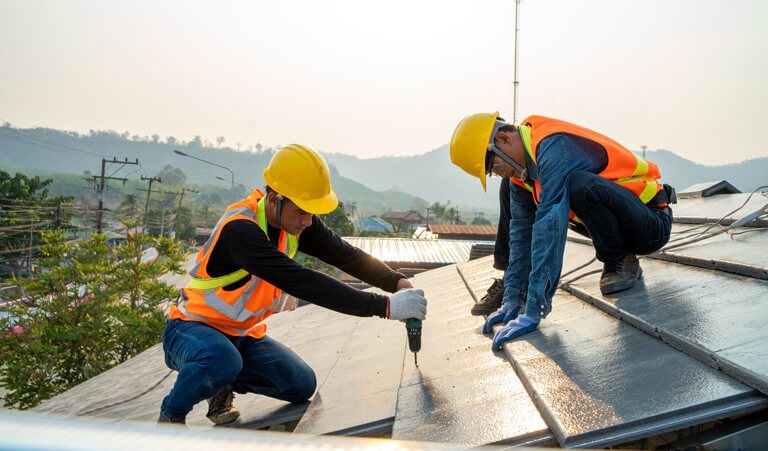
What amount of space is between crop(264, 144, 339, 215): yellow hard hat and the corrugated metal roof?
1065 cm

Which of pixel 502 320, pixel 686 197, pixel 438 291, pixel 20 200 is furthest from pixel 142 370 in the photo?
pixel 20 200

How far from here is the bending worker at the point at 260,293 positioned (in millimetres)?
2494

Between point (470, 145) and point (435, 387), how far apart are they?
1.48 m

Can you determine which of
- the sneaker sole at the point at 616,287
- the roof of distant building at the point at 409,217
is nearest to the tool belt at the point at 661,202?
the sneaker sole at the point at 616,287

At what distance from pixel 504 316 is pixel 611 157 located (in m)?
1.17

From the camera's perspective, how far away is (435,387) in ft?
7.40

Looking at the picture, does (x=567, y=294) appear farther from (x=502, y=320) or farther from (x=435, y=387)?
(x=435, y=387)

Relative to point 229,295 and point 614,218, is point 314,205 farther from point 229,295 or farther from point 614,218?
point 614,218

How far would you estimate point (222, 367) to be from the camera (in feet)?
8.46

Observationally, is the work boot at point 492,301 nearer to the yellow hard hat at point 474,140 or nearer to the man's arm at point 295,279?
the yellow hard hat at point 474,140

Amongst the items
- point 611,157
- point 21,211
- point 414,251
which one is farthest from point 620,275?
point 21,211

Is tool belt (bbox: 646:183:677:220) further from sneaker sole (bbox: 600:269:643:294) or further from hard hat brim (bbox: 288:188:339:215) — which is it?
hard hat brim (bbox: 288:188:339:215)

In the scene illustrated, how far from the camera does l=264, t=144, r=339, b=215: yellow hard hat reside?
2688 millimetres

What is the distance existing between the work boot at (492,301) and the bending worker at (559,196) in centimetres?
32
